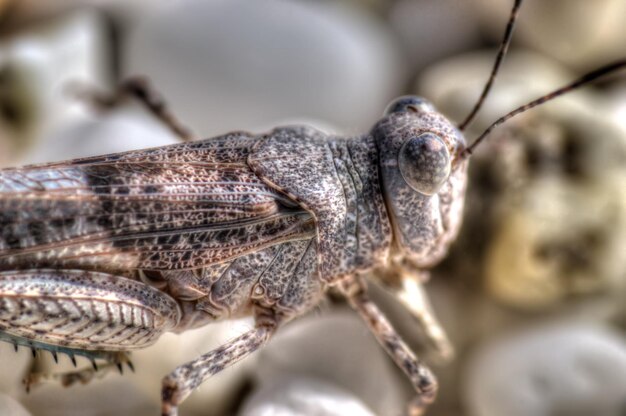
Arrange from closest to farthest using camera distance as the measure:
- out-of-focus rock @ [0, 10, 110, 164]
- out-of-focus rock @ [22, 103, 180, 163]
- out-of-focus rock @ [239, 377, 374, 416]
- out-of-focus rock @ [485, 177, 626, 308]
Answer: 1. out-of-focus rock @ [239, 377, 374, 416]
2. out-of-focus rock @ [485, 177, 626, 308]
3. out-of-focus rock @ [22, 103, 180, 163]
4. out-of-focus rock @ [0, 10, 110, 164]

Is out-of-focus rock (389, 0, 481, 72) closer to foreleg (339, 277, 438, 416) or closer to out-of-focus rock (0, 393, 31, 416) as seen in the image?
foreleg (339, 277, 438, 416)

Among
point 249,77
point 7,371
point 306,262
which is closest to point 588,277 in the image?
point 306,262

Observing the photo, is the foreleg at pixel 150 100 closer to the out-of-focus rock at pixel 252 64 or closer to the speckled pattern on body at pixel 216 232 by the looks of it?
the out-of-focus rock at pixel 252 64

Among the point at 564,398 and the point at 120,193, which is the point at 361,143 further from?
the point at 564,398

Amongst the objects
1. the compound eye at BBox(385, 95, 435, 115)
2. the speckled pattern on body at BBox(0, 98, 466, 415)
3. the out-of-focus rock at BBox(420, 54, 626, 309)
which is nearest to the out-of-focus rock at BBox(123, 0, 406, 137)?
the out-of-focus rock at BBox(420, 54, 626, 309)

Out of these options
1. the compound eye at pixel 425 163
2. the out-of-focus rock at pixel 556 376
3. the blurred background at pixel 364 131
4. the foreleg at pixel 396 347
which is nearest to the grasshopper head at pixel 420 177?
the compound eye at pixel 425 163

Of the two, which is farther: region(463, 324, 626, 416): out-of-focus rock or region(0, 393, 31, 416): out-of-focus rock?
region(463, 324, 626, 416): out-of-focus rock
